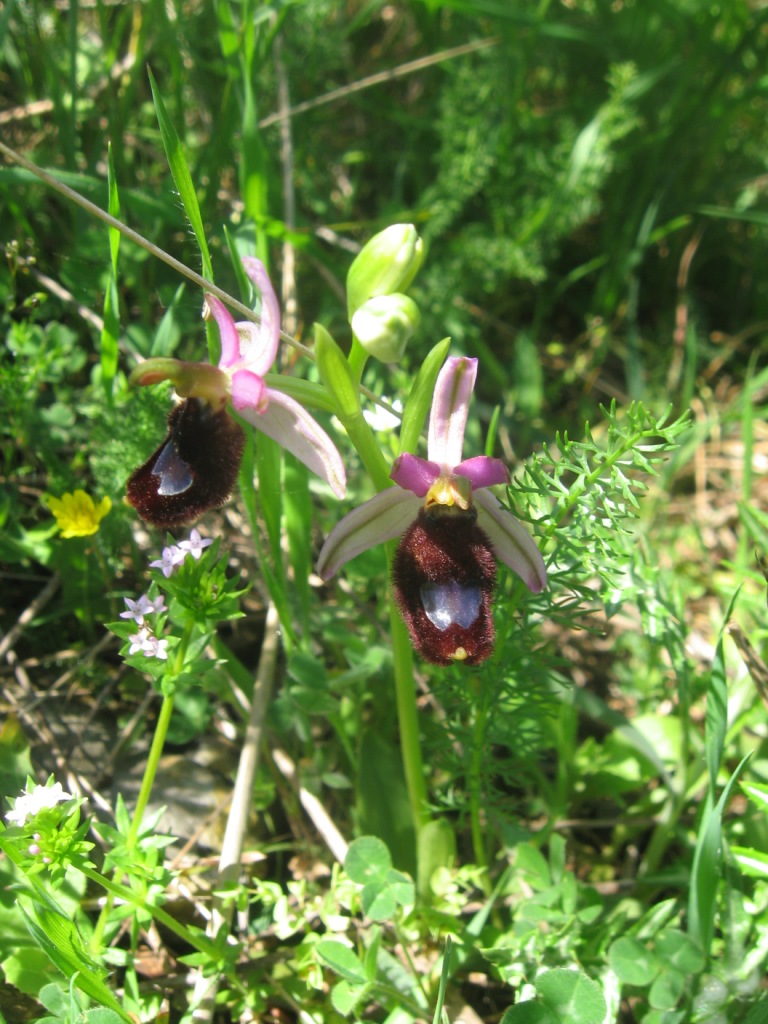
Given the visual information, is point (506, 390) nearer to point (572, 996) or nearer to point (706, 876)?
point (706, 876)

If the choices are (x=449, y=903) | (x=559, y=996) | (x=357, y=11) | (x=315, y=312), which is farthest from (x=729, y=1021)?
(x=357, y=11)

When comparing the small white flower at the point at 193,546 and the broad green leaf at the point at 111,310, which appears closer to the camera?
the small white flower at the point at 193,546

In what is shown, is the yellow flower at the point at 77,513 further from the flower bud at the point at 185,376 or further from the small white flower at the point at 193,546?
the flower bud at the point at 185,376

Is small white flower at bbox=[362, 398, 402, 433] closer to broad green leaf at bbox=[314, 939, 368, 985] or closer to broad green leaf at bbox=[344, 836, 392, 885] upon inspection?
broad green leaf at bbox=[344, 836, 392, 885]

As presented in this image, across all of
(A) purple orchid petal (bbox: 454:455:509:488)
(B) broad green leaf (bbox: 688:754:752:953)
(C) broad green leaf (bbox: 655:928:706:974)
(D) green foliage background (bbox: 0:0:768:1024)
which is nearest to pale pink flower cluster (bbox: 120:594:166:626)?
(D) green foliage background (bbox: 0:0:768:1024)

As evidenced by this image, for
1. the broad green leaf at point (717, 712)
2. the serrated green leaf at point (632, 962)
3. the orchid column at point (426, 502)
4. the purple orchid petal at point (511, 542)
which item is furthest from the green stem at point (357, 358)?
the serrated green leaf at point (632, 962)

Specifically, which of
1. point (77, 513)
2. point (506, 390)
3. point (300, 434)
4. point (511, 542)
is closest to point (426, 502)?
point (511, 542)

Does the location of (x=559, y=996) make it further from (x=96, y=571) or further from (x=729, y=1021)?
(x=96, y=571)
